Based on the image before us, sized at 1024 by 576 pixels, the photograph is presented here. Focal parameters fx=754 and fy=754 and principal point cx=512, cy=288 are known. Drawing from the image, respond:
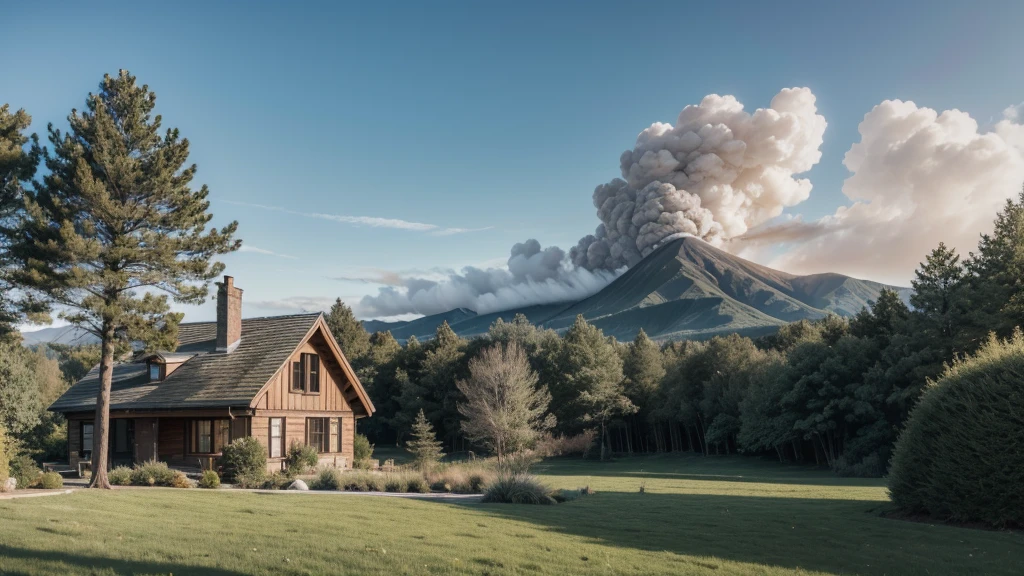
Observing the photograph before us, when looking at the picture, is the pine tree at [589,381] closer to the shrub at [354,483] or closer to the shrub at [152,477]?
the shrub at [354,483]

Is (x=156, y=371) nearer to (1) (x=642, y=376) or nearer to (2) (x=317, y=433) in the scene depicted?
(2) (x=317, y=433)

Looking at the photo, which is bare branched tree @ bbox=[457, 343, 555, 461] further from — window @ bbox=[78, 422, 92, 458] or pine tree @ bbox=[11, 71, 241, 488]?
pine tree @ bbox=[11, 71, 241, 488]

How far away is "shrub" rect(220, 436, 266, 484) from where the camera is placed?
28016 mm

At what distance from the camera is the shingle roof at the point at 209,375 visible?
101ft

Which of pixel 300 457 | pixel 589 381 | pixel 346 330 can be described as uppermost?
pixel 346 330

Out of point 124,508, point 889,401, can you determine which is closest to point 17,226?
point 124,508

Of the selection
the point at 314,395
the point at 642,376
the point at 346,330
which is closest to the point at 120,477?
the point at 314,395

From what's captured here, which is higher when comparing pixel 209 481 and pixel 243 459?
pixel 243 459

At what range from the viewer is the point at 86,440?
Result: 35.0m

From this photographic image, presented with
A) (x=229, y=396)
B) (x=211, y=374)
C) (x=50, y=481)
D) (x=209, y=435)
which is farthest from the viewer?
(x=211, y=374)

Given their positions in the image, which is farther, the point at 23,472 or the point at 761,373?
the point at 761,373

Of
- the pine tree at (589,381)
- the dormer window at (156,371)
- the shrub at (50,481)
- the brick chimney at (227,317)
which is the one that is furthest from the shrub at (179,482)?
the pine tree at (589,381)

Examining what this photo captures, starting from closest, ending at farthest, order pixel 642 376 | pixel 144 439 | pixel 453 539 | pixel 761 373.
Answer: pixel 453 539 → pixel 144 439 → pixel 761 373 → pixel 642 376

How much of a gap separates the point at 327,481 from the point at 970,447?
62.9ft
